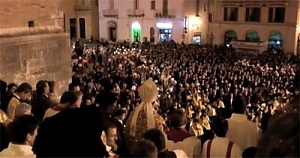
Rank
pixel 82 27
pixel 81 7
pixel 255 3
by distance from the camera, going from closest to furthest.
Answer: pixel 255 3 → pixel 81 7 → pixel 82 27

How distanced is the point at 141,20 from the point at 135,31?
140 centimetres

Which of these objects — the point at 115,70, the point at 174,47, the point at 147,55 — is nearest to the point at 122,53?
the point at 147,55

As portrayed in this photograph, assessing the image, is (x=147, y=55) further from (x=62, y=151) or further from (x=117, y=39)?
(x=62, y=151)

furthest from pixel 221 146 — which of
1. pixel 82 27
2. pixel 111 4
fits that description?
pixel 82 27

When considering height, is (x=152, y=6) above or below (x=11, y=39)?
above

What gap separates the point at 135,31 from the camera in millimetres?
39094

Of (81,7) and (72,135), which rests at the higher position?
(81,7)

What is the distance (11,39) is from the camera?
9305 millimetres

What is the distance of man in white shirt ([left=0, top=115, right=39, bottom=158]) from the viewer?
3.69 meters

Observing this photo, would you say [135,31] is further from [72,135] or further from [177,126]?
[72,135]

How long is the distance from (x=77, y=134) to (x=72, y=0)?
131 ft

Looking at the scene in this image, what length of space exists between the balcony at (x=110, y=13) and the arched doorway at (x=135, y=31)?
1.98 meters

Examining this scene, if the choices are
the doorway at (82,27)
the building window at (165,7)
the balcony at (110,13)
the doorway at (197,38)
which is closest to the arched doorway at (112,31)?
the balcony at (110,13)

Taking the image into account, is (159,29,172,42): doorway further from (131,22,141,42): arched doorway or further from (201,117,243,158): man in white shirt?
(201,117,243,158): man in white shirt
